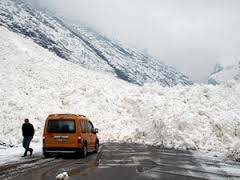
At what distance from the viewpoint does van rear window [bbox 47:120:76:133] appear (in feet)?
66.1

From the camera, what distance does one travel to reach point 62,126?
66.3 feet

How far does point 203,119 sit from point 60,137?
590 inches

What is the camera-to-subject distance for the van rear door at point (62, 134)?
2002 cm

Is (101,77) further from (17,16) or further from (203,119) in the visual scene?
(17,16)

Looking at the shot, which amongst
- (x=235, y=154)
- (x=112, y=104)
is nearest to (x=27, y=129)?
(x=235, y=154)

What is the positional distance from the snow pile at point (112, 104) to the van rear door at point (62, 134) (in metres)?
9.97

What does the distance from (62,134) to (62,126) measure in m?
0.36

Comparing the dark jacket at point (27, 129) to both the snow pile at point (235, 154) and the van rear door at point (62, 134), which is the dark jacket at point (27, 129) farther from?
the snow pile at point (235, 154)

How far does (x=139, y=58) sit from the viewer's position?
19362 centimetres

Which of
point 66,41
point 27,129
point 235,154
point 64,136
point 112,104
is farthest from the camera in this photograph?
point 66,41

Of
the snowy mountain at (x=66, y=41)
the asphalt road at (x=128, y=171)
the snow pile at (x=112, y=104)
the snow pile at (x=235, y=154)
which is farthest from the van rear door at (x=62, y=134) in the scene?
the snowy mountain at (x=66, y=41)

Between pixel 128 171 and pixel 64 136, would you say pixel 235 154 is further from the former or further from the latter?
pixel 128 171

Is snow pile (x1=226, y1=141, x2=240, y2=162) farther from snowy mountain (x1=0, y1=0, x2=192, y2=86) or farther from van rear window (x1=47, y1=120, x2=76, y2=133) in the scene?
snowy mountain (x1=0, y1=0, x2=192, y2=86)

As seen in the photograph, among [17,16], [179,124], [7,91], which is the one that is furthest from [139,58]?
[179,124]
